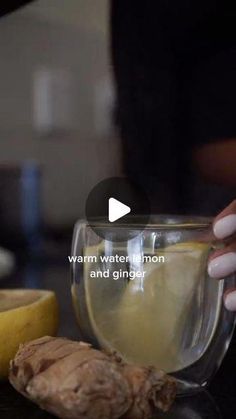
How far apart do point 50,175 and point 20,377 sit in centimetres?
29

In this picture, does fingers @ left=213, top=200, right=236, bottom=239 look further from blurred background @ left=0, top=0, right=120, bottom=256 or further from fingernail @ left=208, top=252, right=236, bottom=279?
blurred background @ left=0, top=0, right=120, bottom=256

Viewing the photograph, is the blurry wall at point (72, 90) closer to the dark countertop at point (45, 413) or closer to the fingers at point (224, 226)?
the dark countertop at point (45, 413)

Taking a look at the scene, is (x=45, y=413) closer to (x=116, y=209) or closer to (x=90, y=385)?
(x=90, y=385)

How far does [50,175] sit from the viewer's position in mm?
626

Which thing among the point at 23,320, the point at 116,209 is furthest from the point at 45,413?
the point at 116,209

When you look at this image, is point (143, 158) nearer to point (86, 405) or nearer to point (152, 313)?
point (152, 313)

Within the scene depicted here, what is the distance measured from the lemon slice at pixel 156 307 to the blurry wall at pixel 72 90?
177 mm

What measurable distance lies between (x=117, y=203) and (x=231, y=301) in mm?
144

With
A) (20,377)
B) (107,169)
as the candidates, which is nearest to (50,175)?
(107,169)

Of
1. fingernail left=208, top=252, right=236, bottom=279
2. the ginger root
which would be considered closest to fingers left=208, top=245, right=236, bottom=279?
fingernail left=208, top=252, right=236, bottom=279

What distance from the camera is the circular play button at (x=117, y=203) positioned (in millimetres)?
527

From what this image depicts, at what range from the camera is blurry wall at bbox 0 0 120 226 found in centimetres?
61

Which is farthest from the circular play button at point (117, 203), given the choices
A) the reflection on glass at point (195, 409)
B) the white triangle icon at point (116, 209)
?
the reflection on glass at point (195, 409)

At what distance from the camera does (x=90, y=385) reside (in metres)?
0.32
